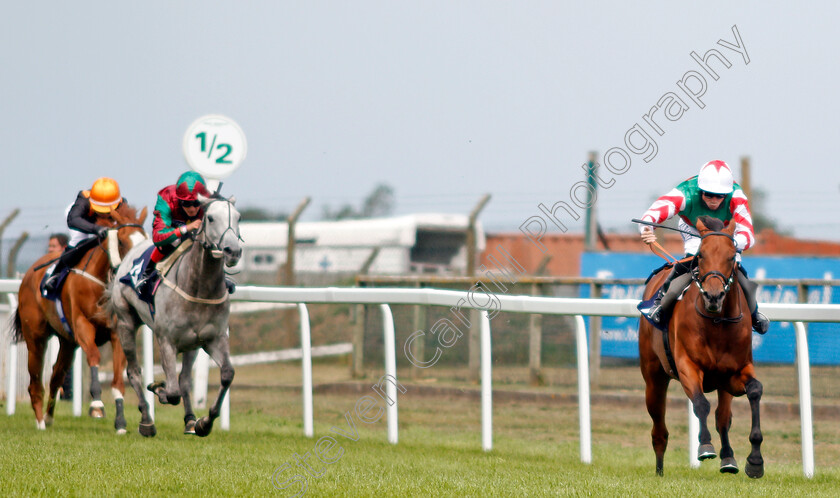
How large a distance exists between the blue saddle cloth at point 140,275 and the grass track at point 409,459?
3.42 ft

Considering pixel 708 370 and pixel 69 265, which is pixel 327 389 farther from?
pixel 708 370

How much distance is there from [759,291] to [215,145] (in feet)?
21.0

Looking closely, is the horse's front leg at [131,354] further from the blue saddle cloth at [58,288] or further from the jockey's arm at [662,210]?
the jockey's arm at [662,210]

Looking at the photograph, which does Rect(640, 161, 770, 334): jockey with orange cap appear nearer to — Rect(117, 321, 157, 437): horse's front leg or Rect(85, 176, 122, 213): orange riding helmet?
Rect(117, 321, 157, 437): horse's front leg

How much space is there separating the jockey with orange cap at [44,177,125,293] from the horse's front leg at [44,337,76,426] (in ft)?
1.80

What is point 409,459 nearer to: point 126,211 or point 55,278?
point 126,211

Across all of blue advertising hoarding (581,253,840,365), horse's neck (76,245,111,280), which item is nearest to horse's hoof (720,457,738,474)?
blue advertising hoarding (581,253,840,365)

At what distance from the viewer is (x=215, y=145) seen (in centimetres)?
972

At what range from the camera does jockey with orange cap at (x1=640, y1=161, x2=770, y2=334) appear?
20.8 feet

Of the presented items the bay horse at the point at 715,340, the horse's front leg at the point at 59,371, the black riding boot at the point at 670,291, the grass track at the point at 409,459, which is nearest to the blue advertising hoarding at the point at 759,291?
the grass track at the point at 409,459

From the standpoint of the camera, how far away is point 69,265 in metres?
8.84

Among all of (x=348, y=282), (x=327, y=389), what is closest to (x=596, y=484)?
(x=327, y=389)

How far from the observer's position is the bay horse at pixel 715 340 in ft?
18.9

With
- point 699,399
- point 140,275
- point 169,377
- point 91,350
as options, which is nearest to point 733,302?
point 699,399
